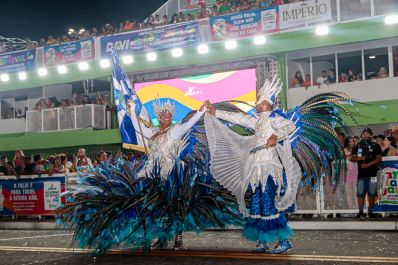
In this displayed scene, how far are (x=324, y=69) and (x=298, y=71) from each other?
0.96 meters

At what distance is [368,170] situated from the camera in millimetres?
11578

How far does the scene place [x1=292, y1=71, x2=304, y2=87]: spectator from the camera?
22.1 m

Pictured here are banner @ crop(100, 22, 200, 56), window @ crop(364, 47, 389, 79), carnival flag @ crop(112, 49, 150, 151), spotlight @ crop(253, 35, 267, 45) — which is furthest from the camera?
banner @ crop(100, 22, 200, 56)

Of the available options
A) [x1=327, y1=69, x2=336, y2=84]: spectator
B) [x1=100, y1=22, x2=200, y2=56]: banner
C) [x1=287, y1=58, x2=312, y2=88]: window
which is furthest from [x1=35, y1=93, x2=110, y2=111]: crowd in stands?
[x1=327, y1=69, x2=336, y2=84]: spectator

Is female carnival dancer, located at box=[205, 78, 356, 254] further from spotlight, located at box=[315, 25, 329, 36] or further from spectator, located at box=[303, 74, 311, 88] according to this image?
spectator, located at box=[303, 74, 311, 88]

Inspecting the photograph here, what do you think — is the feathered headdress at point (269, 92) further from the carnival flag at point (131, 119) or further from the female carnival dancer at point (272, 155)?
the carnival flag at point (131, 119)

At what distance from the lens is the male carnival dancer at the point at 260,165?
284 inches

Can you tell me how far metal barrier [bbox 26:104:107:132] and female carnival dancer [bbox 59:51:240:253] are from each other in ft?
60.2

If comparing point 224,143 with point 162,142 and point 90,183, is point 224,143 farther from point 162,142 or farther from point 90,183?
point 90,183

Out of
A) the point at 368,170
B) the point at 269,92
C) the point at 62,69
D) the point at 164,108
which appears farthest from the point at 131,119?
the point at 62,69

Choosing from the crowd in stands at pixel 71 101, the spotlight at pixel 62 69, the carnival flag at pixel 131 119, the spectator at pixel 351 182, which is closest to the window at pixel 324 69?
the crowd in stands at pixel 71 101

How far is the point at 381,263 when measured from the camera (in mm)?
6059

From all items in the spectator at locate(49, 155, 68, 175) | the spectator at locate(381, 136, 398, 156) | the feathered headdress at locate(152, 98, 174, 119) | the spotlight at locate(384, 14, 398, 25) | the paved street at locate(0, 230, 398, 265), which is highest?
the spotlight at locate(384, 14, 398, 25)

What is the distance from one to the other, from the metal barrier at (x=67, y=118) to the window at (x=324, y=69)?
964cm
